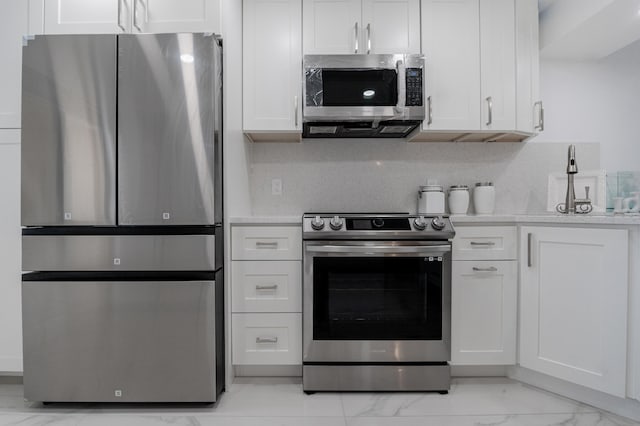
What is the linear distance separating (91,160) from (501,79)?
2.31 m

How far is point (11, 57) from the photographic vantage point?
185cm

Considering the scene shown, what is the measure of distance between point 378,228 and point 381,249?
4.4 inches

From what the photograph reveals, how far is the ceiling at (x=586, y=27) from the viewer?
1971 mm

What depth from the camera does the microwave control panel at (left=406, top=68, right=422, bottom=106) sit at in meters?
2.05

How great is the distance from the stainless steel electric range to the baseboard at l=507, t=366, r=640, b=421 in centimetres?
48

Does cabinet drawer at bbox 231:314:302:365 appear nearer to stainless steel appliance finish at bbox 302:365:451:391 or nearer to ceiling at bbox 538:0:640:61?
stainless steel appliance finish at bbox 302:365:451:391

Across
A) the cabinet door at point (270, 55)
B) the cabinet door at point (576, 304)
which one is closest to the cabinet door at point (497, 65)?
the cabinet door at point (576, 304)

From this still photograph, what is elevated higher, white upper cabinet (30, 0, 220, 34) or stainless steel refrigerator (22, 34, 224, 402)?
white upper cabinet (30, 0, 220, 34)

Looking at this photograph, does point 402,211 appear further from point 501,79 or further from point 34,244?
point 34,244

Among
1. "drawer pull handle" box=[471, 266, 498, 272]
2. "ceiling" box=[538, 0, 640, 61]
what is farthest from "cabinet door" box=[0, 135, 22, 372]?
"ceiling" box=[538, 0, 640, 61]

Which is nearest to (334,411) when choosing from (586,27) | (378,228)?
(378,228)

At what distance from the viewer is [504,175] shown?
2.54 m

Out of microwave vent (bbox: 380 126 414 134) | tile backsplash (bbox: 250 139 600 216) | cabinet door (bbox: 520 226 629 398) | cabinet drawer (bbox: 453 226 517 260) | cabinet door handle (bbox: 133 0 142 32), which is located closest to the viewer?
cabinet door (bbox: 520 226 629 398)

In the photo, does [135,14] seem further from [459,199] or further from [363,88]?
[459,199]
